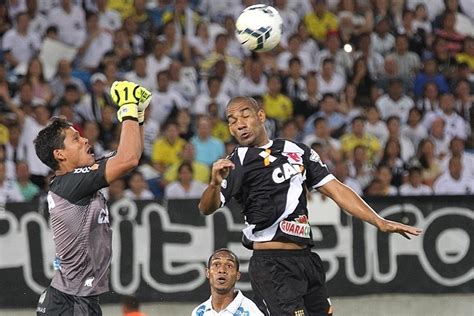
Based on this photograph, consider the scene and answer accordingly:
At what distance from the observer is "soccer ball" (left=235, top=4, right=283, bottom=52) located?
8.92 m

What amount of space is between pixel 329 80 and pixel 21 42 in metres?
4.03

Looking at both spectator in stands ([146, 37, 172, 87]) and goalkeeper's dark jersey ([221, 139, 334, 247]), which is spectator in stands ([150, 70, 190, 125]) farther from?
goalkeeper's dark jersey ([221, 139, 334, 247])

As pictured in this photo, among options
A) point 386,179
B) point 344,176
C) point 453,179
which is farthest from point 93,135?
point 453,179

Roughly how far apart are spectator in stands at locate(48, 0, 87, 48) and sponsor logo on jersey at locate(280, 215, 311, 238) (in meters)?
8.05

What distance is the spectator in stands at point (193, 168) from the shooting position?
12938 mm

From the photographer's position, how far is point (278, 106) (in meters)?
14.4

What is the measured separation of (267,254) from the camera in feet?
24.9

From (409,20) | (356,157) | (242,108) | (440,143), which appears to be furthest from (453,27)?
(242,108)

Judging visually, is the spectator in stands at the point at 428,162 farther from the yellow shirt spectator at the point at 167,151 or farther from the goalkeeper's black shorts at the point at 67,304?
the goalkeeper's black shorts at the point at 67,304

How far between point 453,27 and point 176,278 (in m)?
7.16

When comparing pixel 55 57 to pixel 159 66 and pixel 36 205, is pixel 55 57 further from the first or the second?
pixel 36 205

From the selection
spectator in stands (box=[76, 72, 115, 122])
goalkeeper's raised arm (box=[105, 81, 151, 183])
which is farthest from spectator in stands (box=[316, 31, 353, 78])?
A: goalkeeper's raised arm (box=[105, 81, 151, 183])

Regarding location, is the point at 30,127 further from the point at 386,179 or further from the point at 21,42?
the point at 386,179

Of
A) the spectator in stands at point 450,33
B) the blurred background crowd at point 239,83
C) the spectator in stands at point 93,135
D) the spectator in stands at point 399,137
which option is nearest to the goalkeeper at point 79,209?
the blurred background crowd at point 239,83
